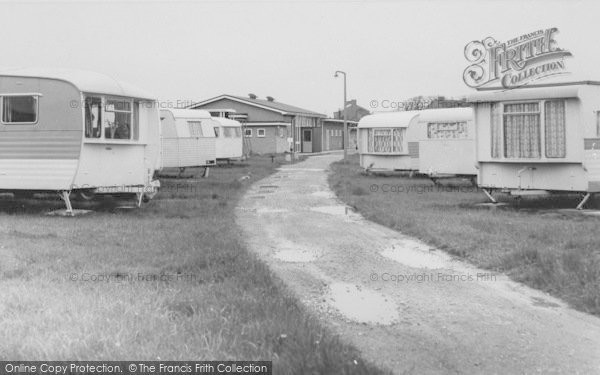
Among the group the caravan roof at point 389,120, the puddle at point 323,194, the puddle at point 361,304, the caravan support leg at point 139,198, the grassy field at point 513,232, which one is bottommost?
the puddle at point 361,304

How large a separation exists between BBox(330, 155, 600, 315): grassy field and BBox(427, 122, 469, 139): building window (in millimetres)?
2384

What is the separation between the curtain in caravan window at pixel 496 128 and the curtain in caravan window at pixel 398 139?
35.5 feet

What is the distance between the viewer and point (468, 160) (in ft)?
63.9

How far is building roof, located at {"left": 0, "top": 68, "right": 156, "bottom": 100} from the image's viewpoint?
13062mm

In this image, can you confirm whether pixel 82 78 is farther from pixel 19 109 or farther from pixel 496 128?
pixel 496 128

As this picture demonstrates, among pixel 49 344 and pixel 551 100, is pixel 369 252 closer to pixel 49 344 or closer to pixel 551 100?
pixel 49 344

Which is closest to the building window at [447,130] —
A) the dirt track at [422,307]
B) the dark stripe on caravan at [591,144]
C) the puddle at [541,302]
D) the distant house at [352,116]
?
the dark stripe on caravan at [591,144]

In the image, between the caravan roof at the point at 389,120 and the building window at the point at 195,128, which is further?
the caravan roof at the point at 389,120

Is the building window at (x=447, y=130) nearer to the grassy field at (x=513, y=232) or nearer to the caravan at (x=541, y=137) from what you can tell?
the grassy field at (x=513, y=232)

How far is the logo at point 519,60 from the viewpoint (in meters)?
13.9

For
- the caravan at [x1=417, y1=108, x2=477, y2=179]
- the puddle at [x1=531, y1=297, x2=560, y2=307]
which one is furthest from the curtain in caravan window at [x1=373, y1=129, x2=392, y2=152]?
the puddle at [x1=531, y1=297, x2=560, y2=307]

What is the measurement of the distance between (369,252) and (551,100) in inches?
251

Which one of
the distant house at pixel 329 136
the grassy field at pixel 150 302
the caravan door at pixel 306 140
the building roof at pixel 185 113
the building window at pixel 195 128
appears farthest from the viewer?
the distant house at pixel 329 136

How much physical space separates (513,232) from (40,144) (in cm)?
911
